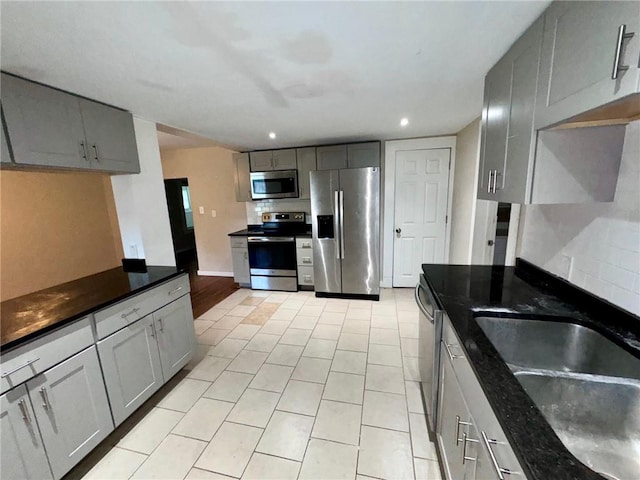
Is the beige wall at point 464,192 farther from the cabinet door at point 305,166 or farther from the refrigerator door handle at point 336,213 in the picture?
the cabinet door at point 305,166

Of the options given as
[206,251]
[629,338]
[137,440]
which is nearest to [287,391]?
[137,440]

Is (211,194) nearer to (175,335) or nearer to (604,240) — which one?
(175,335)

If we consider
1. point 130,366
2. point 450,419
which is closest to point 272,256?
point 130,366

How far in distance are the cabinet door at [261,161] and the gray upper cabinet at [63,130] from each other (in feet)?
6.39

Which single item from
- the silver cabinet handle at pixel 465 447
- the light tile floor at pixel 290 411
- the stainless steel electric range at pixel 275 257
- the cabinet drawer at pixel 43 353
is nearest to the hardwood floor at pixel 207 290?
the stainless steel electric range at pixel 275 257

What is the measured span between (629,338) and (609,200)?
1.95ft

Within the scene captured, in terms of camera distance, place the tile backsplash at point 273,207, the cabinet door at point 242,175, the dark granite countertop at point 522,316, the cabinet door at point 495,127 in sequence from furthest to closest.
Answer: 1. the tile backsplash at point 273,207
2. the cabinet door at point 242,175
3. the cabinet door at point 495,127
4. the dark granite countertop at point 522,316

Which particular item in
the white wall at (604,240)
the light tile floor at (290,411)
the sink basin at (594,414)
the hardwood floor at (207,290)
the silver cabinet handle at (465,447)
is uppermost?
the white wall at (604,240)

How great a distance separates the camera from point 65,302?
63.5 inches

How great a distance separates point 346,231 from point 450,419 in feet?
8.29

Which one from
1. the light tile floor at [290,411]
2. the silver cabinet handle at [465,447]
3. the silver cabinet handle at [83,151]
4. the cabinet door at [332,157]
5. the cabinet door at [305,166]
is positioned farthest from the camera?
the cabinet door at [305,166]

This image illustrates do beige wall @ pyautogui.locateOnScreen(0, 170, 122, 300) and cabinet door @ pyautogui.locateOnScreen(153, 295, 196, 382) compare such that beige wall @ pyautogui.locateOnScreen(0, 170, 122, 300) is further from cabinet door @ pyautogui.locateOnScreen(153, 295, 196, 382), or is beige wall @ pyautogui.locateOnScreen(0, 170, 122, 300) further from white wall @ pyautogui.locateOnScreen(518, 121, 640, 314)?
white wall @ pyautogui.locateOnScreen(518, 121, 640, 314)

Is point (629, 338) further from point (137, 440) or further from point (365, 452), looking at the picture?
point (137, 440)

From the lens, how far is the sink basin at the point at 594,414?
840mm
